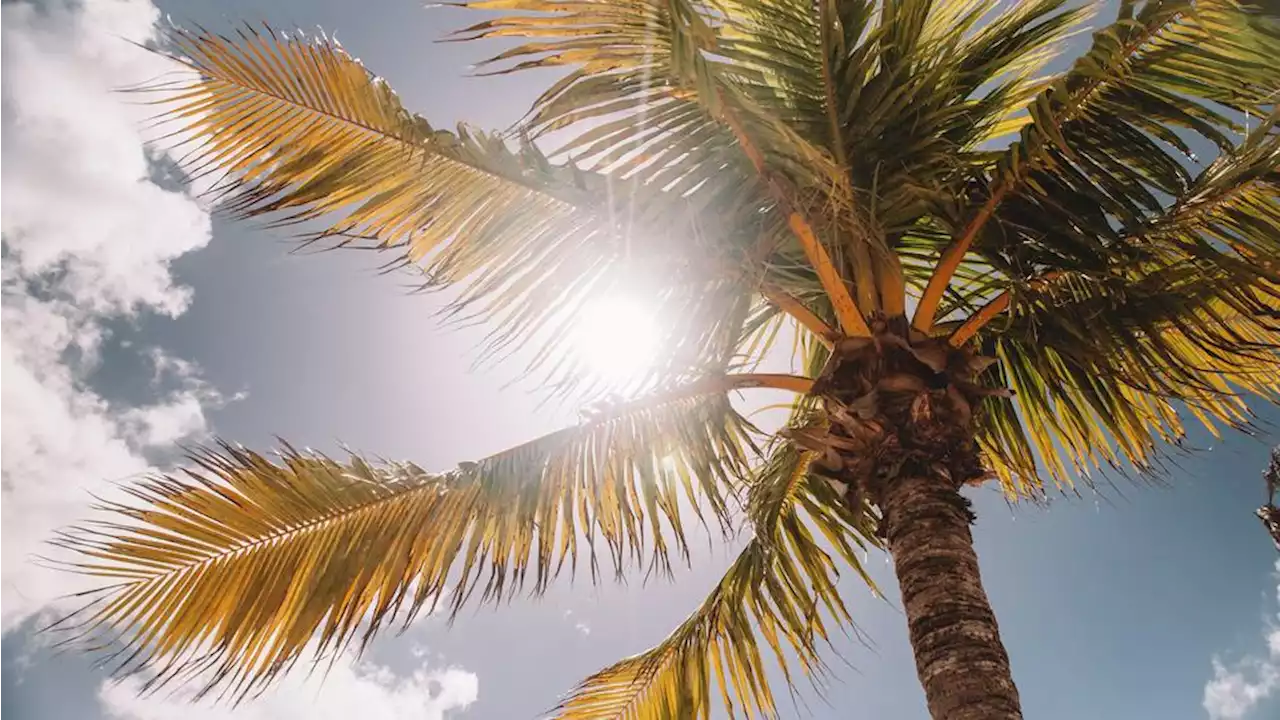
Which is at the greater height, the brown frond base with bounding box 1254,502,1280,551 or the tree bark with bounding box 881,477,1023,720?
the brown frond base with bounding box 1254,502,1280,551

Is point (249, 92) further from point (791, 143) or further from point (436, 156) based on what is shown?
point (791, 143)

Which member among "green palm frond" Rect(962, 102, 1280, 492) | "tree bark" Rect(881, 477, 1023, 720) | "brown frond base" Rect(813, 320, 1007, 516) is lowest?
"tree bark" Rect(881, 477, 1023, 720)

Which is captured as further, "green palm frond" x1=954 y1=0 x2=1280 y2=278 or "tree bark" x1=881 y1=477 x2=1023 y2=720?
"green palm frond" x1=954 y1=0 x2=1280 y2=278

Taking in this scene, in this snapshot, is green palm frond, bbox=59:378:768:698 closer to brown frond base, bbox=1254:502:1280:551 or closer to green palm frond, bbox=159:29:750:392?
green palm frond, bbox=159:29:750:392

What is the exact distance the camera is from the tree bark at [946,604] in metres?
3.22

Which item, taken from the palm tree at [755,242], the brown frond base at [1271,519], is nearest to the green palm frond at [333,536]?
the palm tree at [755,242]

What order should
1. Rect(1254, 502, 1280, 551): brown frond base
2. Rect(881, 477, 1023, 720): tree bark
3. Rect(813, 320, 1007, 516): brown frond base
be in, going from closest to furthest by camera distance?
1. Rect(881, 477, 1023, 720): tree bark
2. Rect(813, 320, 1007, 516): brown frond base
3. Rect(1254, 502, 1280, 551): brown frond base

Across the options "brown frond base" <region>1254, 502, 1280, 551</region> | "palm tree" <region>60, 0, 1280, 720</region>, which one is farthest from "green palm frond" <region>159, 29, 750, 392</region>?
"brown frond base" <region>1254, 502, 1280, 551</region>

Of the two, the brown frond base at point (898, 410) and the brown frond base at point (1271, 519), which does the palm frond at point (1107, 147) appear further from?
the brown frond base at point (1271, 519)

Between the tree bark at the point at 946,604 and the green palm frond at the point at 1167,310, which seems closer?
the tree bark at the point at 946,604

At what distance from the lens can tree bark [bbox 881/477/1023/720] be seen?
3.22 metres

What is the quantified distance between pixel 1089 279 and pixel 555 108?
8.39 feet

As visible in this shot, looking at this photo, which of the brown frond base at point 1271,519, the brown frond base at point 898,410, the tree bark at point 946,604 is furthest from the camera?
the brown frond base at point 1271,519

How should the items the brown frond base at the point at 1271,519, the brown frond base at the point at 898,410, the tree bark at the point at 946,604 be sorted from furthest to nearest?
the brown frond base at the point at 1271,519 < the brown frond base at the point at 898,410 < the tree bark at the point at 946,604
